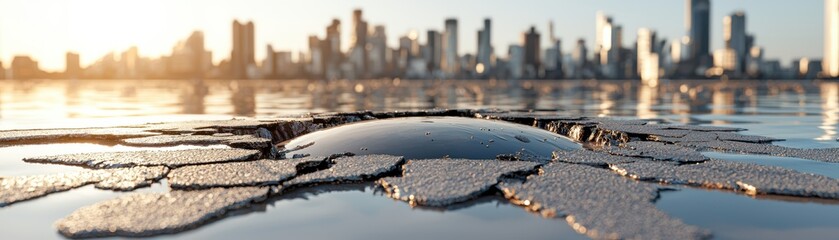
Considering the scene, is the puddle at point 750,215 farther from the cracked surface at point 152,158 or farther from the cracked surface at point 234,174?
the cracked surface at point 152,158

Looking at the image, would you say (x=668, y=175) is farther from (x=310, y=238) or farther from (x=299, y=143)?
(x=299, y=143)

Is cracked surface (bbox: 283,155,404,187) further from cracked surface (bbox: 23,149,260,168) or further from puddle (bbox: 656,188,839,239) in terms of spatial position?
puddle (bbox: 656,188,839,239)

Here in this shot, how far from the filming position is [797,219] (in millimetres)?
4391

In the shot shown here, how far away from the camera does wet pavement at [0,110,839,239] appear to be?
4328 millimetres

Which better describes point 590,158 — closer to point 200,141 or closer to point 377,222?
point 377,222

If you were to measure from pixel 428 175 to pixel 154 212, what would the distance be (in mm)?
2275

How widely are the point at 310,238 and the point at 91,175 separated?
3.00 metres

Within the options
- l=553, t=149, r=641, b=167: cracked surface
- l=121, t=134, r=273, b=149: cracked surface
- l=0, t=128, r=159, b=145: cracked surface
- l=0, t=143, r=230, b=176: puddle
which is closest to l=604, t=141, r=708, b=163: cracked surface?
l=553, t=149, r=641, b=167: cracked surface

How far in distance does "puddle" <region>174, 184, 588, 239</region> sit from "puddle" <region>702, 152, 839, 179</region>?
368 cm

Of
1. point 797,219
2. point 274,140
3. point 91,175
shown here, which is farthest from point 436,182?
point 274,140

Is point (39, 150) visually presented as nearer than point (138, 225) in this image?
No

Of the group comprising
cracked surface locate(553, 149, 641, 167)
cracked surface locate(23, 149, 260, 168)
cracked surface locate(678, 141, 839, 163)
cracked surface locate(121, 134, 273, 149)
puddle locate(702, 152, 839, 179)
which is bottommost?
puddle locate(702, 152, 839, 179)

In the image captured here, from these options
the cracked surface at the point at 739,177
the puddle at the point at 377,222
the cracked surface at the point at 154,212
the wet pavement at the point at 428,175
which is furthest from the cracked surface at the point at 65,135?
the cracked surface at the point at 739,177

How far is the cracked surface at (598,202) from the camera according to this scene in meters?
3.94
